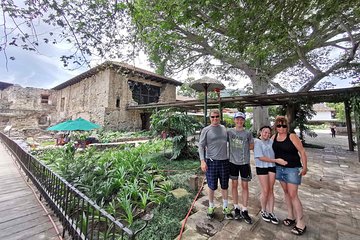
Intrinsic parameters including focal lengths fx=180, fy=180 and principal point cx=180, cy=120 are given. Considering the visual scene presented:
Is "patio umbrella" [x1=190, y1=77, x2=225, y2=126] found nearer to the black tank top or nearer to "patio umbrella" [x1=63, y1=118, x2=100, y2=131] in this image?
the black tank top

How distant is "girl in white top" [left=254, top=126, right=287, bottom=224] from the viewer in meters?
2.58

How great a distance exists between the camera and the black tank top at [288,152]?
7.91 feet

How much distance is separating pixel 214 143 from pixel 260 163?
72 centimetres

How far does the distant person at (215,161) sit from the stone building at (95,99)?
8.73 meters

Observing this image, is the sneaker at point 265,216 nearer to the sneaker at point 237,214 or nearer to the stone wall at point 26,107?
the sneaker at point 237,214

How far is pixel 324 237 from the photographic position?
2.31 m

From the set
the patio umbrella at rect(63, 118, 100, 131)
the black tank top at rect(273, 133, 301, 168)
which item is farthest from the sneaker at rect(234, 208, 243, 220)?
the patio umbrella at rect(63, 118, 100, 131)

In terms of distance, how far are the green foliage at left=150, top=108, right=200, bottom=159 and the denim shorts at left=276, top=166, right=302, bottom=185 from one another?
13.0 ft

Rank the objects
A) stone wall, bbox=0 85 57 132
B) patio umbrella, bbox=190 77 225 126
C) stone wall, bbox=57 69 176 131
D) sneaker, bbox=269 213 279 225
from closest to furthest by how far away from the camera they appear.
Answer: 1. sneaker, bbox=269 213 279 225
2. patio umbrella, bbox=190 77 225 126
3. stone wall, bbox=57 69 176 131
4. stone wall, bbox=0 85 57 132

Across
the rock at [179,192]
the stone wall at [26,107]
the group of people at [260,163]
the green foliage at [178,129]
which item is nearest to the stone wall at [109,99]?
the stone wall at [26,107]

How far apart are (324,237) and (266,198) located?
0.76m

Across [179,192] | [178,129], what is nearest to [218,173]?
[179,192]

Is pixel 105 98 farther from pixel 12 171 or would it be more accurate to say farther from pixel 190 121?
pixel 190 121

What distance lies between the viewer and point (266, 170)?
260 centimetres
